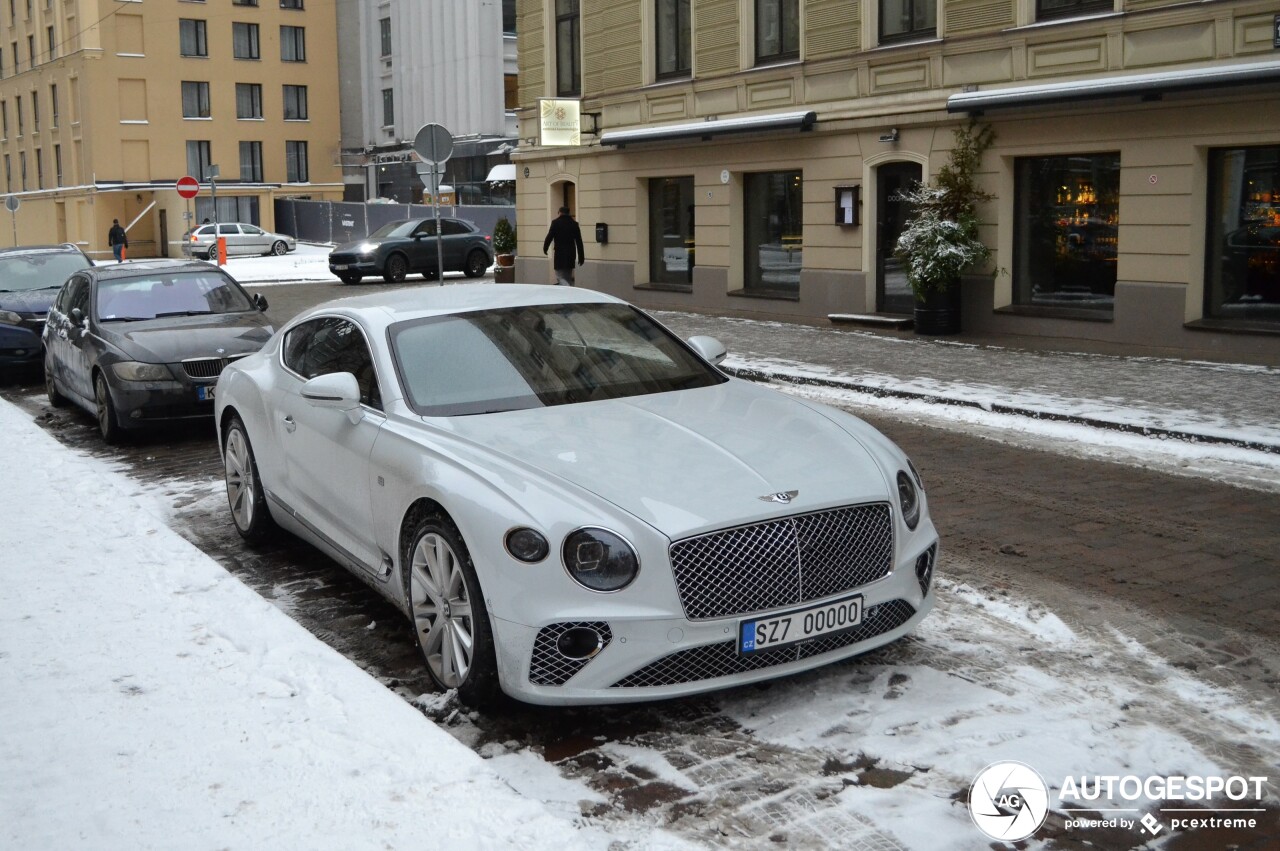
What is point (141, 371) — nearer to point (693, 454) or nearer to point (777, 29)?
A: point (693, 454)

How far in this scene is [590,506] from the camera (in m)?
4.69

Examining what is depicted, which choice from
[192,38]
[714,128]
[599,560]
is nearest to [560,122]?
[714,128]

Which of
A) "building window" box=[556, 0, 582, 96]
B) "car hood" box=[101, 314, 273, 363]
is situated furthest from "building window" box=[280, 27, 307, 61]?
"car hood" box=[101, 314, 273, 363]

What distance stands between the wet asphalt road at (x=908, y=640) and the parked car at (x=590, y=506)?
24 centimetres

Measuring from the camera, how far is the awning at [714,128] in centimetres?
2098

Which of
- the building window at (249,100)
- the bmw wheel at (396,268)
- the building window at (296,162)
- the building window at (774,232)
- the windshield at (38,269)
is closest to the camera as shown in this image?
the windshield at (38,269)

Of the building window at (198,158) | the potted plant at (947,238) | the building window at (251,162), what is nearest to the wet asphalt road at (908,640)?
the potted plant at (947,238)

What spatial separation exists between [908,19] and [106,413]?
1276 centimetres

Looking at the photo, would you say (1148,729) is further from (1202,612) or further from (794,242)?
(794,242)

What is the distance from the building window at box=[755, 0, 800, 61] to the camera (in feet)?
70.6

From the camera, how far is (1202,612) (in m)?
6.05

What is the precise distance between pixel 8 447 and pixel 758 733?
8717 mm

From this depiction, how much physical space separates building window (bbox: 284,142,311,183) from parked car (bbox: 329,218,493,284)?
35.8 m

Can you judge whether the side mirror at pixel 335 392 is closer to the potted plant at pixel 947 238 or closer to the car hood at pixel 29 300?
the car hood at pixel 29 300
